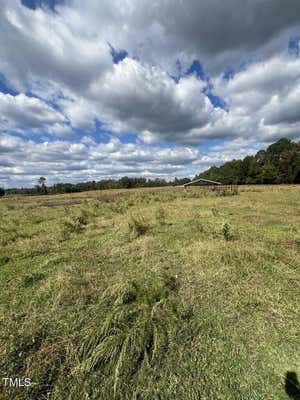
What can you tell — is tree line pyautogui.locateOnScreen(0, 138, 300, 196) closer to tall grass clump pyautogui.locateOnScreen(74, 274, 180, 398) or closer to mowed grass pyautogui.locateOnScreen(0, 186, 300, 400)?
mowed grass pyautogui.locateOnScreen(0, 186, 300, 400)

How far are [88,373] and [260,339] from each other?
6.78 ft

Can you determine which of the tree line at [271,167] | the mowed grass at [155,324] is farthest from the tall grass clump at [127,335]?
the tree line at [271,167]

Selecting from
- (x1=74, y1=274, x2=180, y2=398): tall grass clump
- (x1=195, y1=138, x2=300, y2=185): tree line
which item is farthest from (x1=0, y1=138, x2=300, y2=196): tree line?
(x1=74, y1=274, x2=180, y2=398): tall grass clump

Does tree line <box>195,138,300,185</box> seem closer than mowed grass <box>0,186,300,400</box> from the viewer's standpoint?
No

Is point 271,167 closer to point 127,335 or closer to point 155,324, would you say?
point 155,324

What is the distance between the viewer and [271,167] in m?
52.0

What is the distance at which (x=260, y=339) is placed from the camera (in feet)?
7.14

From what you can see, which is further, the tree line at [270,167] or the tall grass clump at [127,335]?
the tree line at [270,167]

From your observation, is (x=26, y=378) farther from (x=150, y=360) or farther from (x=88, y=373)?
(x=150, y=360)

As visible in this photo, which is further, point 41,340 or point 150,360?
point 41,340

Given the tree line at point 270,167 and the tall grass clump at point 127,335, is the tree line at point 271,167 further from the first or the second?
the tall grass clump at point 127,335

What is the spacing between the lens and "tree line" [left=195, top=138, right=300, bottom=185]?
48781 millimetres

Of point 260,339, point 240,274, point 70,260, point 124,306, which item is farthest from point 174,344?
point 70,260

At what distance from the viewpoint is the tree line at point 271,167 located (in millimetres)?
48781
